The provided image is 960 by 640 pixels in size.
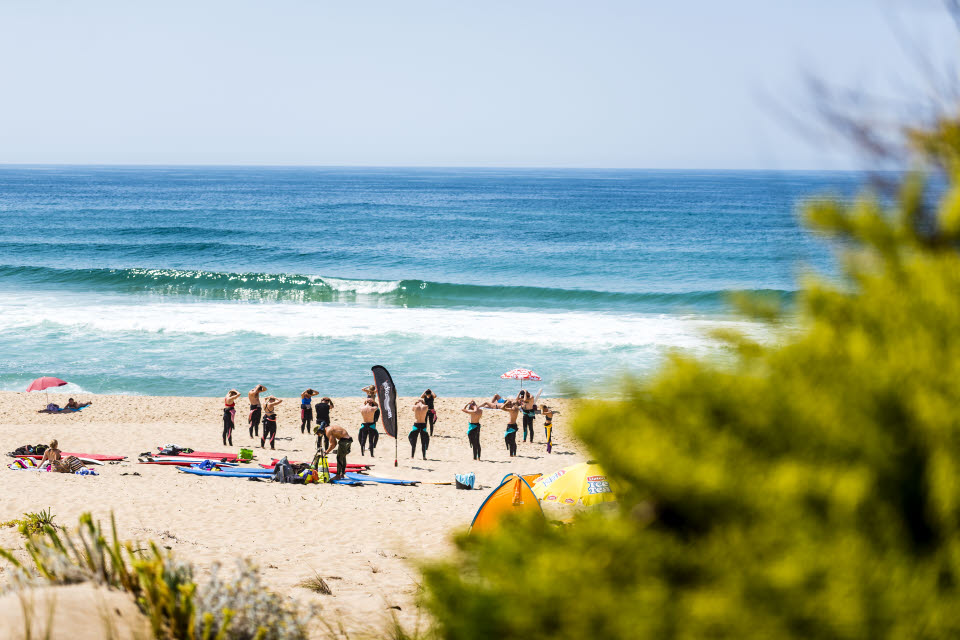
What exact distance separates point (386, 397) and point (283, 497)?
336cm

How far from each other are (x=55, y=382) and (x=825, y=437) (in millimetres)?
19688

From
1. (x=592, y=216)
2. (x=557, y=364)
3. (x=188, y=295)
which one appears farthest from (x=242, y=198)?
(x=557, y=364)

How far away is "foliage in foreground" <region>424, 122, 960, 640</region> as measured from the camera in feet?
5.56

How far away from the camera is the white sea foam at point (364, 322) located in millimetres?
26984

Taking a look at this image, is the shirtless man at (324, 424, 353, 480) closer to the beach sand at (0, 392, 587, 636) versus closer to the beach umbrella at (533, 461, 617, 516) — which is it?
the beach sand at (0, 392, 587, 636)

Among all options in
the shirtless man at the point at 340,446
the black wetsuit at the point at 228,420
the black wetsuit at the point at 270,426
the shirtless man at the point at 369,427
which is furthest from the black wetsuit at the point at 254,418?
the shirtless man at the point at 340,446

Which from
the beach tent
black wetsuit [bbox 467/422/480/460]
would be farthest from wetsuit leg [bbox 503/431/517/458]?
the beach tent

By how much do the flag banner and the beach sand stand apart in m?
0.82

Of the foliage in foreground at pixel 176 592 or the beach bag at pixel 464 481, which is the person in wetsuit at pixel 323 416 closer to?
the beach bag at pixel 464 481

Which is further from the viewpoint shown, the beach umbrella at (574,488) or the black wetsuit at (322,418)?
the black wetsuit at (322,418)

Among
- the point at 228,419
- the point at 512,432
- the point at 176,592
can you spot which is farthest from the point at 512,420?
the point at 176,592

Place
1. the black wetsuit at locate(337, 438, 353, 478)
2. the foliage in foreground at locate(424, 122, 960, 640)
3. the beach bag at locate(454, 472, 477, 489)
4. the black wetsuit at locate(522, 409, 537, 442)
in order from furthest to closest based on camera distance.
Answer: the black wetsuit at locate(522, 409, 537, 442) < the black wetsuit at locate(337, 438, 353, 478) < the beach bag at locate(454, 472, 477, 489) < the foliage in foreground at locate(424, 122, 960, 640)

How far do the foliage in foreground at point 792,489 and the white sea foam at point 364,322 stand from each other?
75.9 ft

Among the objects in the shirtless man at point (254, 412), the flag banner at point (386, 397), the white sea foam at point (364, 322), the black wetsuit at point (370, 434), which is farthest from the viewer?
the white sea foam at point (364, 322)
